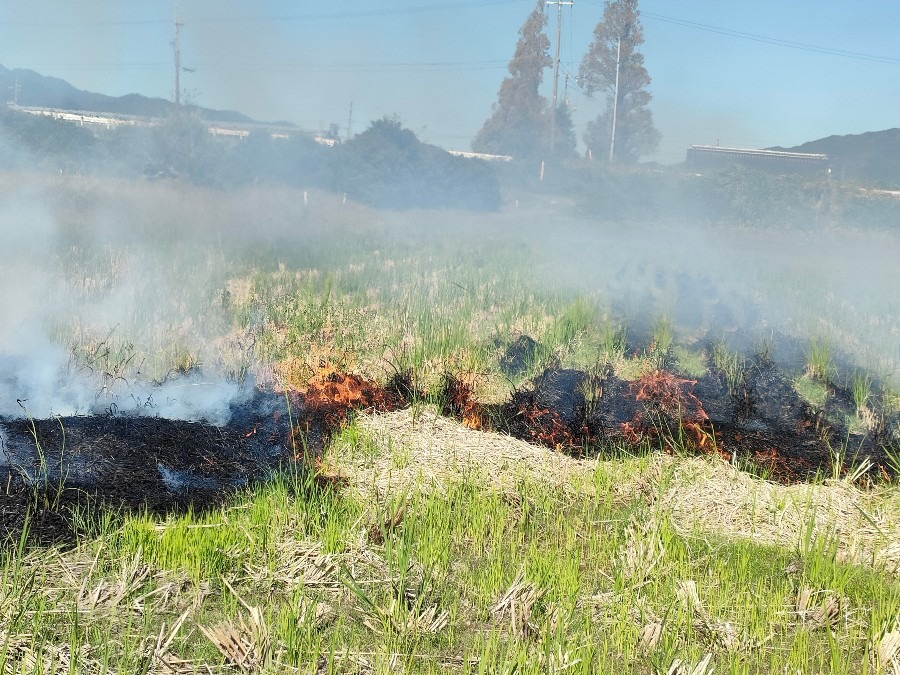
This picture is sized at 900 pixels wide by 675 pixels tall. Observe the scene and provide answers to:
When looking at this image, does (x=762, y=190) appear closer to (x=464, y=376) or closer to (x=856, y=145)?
(x=464, y=376)

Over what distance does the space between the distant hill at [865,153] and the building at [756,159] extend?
5.59ft

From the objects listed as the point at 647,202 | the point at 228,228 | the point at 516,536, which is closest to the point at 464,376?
the point at 516,536

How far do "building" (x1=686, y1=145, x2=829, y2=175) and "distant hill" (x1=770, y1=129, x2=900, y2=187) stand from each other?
1703 millimetres

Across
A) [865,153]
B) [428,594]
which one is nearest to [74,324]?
[428,594]

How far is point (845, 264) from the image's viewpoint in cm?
2092

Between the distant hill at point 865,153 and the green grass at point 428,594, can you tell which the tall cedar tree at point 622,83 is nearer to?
the distant hill at point 865,153

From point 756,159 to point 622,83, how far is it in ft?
30.2

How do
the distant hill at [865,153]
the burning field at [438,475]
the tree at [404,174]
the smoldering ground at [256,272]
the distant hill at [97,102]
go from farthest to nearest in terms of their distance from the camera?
the distant hill at [865,153]
the distant hill at [97,102]
the tree at [404,174]
the smoldering ground at [256,272]
the burning field at [438,475]

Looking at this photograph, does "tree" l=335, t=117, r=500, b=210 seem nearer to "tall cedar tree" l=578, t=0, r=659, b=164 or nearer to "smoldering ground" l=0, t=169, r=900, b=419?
"smoldering ground" l=0, t=169, r=900, b=419

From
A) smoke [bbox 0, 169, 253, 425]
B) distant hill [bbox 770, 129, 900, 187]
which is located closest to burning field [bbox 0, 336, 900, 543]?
smoke [bbox 0, 169, 253, 425]

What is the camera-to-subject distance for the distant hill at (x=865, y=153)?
50916 millimetres

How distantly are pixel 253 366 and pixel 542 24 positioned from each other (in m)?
41.6

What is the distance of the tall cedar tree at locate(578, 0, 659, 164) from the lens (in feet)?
160

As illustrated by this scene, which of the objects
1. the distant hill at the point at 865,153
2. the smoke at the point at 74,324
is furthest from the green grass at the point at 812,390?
the distant hill at the point at 865,153
